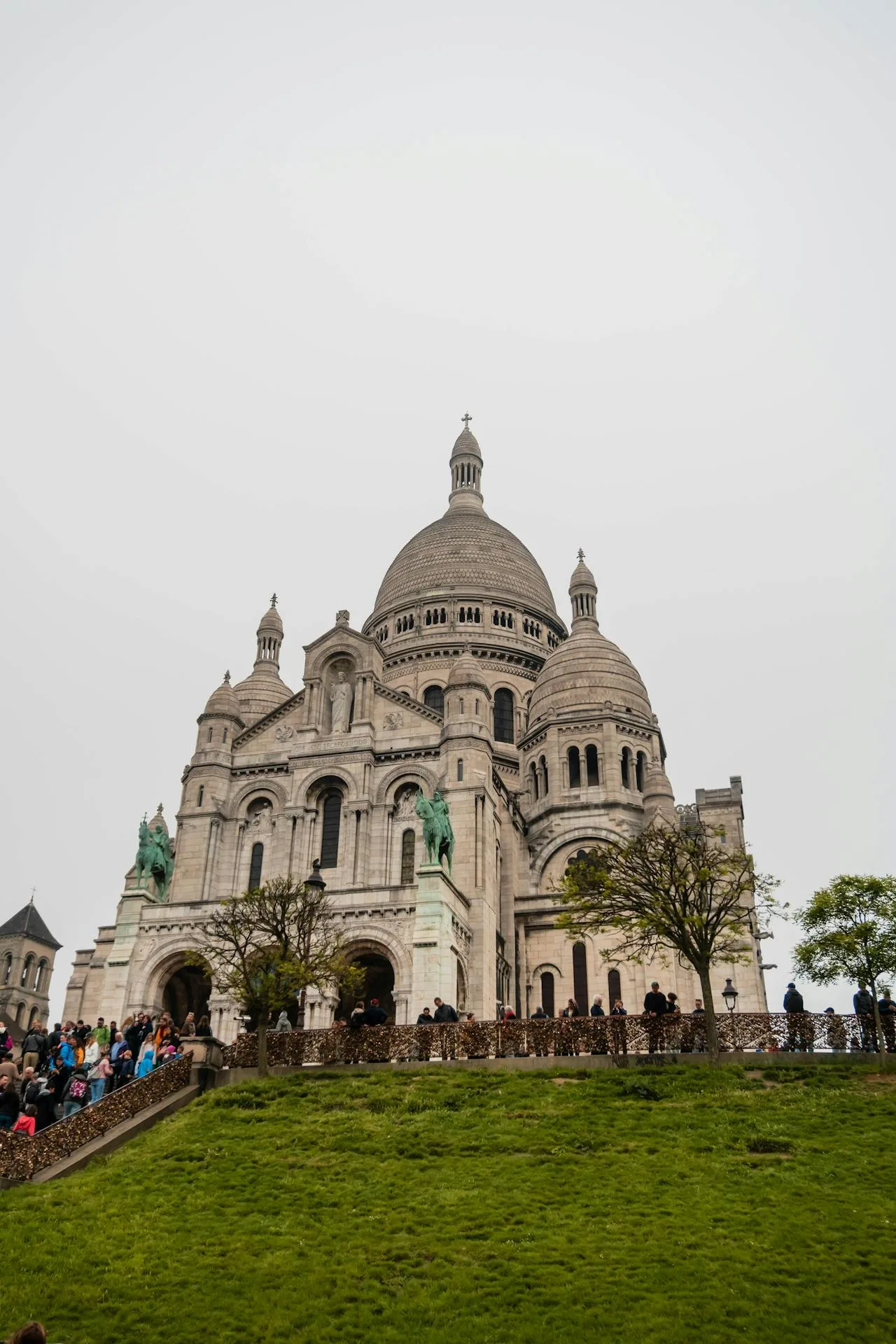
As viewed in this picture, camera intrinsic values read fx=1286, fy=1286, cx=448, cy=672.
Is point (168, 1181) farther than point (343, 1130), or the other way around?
point (343, 1130)

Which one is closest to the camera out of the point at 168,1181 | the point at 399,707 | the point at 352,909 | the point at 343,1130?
the point at 168,1181

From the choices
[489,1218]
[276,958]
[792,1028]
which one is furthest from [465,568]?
[489,1218]

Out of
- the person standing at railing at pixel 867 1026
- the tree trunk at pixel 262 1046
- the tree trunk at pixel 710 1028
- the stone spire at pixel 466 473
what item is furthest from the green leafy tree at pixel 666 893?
the stone spire at pixel 466 473

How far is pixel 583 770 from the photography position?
56.8 m

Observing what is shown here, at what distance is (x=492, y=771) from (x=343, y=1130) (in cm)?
2602

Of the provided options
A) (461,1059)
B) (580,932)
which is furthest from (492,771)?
(461,1059)

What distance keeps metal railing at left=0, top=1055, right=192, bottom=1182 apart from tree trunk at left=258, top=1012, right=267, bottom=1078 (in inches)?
61.4

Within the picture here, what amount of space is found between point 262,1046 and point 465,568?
45409 mm

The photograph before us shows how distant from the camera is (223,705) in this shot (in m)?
50.9

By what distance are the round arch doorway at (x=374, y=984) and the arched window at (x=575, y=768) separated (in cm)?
1566

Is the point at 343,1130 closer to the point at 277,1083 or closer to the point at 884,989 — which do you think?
the point at 277,1083

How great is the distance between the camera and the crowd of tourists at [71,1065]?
23047mm

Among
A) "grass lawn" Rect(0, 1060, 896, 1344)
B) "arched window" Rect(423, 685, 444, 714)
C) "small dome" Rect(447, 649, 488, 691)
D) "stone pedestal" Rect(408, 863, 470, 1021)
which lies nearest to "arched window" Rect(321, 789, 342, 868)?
"small dome" Rect(447, 649, 488, 691)

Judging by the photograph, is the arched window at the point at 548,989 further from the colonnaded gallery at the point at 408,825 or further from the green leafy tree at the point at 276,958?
the green leafy tree at the point at 276,958
